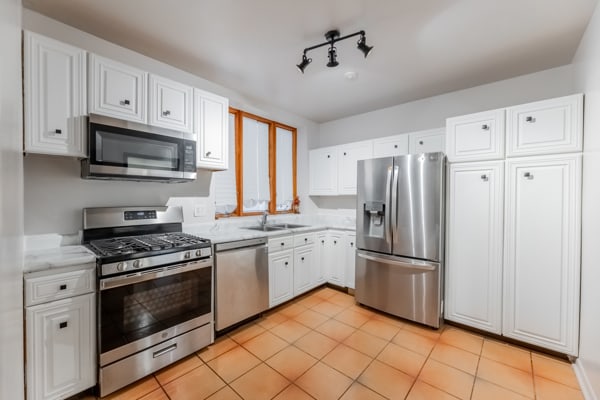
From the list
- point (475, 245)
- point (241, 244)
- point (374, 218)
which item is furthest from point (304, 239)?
point (475, 245)

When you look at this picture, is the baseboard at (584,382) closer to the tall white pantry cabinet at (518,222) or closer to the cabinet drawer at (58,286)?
the tall white pantry cabinet at (518,222)

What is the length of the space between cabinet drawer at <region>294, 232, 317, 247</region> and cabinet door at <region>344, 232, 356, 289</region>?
41 cm

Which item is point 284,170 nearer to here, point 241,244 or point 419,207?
point 241,244

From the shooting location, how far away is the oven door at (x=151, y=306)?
162 centimetres

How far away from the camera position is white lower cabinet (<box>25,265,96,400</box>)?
1414 mm

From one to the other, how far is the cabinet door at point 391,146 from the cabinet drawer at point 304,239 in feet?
4.23

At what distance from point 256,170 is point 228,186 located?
517 mm

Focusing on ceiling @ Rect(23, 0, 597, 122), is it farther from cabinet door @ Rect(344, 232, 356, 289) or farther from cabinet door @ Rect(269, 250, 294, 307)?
cabinet door @ Rect(269, 250, 294, 307)

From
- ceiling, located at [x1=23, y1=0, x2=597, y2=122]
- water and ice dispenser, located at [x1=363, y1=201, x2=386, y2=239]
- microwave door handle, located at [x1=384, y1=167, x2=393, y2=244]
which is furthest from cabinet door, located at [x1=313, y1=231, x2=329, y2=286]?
ceiling, located at [x1=23, y1=0, x2=597, y2=122]

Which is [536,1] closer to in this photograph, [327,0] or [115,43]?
[327,0]

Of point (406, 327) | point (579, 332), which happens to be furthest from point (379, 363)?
point (579, 332)

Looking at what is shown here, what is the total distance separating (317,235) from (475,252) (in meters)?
1.67

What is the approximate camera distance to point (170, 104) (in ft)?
7.22

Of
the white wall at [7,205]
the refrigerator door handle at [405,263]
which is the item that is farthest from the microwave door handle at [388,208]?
the white wall at [7,205]
